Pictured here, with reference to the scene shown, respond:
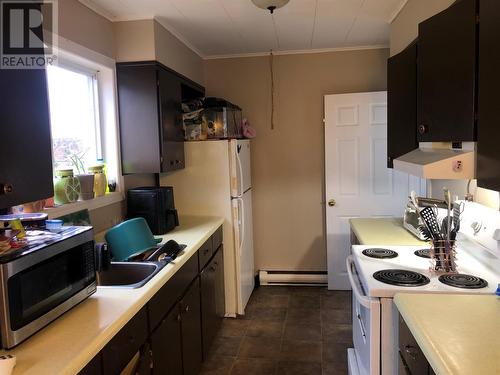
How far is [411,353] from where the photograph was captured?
5.05 ft

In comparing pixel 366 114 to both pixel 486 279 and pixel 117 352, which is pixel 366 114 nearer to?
pixel 486 279

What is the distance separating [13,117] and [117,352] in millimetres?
921

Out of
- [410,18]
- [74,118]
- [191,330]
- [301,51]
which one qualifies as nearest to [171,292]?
[191,330]

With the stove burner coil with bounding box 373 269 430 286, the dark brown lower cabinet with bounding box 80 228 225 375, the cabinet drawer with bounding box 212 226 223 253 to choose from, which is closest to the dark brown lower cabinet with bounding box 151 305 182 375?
the dark brown lower cabinet with bounding box 80 228 225 375

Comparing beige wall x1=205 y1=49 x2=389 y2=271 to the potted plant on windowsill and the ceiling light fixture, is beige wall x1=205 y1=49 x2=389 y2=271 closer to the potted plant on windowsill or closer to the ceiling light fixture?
the ceiling light fixture

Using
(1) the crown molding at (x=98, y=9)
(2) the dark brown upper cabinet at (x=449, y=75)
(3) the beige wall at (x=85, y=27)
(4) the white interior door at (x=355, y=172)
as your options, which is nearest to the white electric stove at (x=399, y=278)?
(2) the dark brown upper cabinet at (x=449, y=75)

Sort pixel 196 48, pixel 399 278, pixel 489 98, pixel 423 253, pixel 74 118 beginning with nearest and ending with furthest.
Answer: pixel 489 98, pixel 399 278, pixel 423 253, pixel 74 118, pixel 196 48

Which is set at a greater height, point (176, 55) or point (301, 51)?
point (301, 51)

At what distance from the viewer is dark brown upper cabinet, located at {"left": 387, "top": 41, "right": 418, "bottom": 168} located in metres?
2.51

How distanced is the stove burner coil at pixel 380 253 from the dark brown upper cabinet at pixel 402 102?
0.66 m

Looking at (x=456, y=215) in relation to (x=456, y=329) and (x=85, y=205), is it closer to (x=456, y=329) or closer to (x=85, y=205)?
(x=456, y=329)

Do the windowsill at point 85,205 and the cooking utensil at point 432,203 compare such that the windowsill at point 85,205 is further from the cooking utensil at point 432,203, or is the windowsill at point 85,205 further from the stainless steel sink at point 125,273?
the cooking utensil at point 432,203

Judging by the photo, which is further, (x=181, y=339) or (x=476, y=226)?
(x=181, y=339)

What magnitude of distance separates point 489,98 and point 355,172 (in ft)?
8.55
